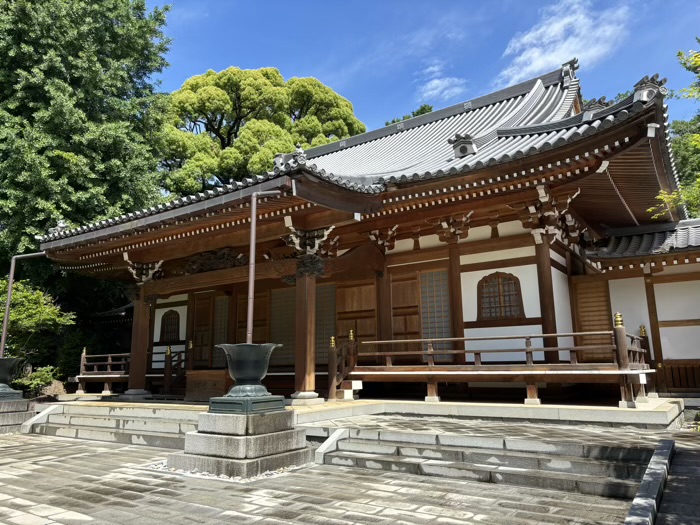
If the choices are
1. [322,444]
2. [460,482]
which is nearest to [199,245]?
[322,444]

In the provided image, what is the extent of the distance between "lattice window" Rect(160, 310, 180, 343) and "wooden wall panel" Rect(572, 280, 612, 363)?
12.1 m

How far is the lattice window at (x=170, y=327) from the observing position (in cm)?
1599

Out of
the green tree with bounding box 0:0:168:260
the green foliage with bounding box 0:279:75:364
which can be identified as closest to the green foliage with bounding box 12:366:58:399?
the green foliage with bounding box 0:279:75:364

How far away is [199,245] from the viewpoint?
1153 cm

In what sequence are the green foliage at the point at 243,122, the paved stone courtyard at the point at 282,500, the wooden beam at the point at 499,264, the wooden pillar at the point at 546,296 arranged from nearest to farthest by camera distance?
the paved stone courtyard at the point at 282,500 → the wooden pillar at the point at 546,296 → the wooden beam at the point at 499,264 → the green foliage at the point at 243,122

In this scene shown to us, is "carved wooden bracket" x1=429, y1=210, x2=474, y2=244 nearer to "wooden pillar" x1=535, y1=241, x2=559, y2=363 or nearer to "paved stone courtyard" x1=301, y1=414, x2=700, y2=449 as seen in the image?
"wooden pillar" x1=535, y1=241, x2=559, y2=363

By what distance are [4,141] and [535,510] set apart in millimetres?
18745

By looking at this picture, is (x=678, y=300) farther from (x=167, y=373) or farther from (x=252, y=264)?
(x=167, y=373)

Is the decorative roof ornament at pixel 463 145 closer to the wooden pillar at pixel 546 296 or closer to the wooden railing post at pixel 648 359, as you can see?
the wooden pillar at pixel 546 296

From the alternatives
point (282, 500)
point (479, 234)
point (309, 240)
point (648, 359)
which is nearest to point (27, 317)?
point (309, 240)

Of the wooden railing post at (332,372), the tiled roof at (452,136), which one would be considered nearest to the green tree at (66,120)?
the tiled roof at (452,136)

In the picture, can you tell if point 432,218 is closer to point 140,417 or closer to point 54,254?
point 140,417

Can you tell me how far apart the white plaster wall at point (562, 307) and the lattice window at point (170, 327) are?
38.4 feet

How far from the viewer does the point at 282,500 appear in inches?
186
